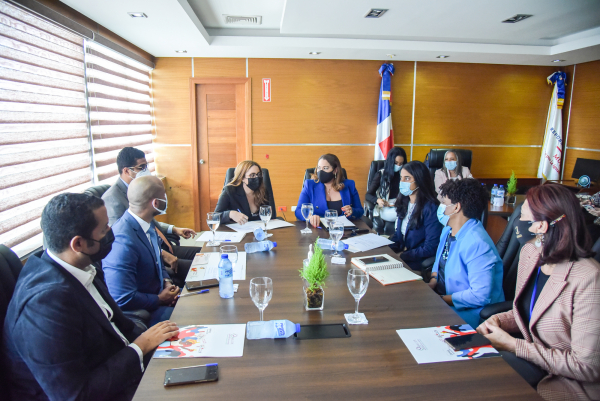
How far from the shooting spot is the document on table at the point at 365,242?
7.56 ft

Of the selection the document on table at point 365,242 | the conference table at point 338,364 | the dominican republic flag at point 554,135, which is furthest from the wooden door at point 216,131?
the dominican republic flag at point 554,135

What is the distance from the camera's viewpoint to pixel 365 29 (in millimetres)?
4109

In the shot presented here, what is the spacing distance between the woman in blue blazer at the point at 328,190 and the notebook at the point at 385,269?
1.32 m

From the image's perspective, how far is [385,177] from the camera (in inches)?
177

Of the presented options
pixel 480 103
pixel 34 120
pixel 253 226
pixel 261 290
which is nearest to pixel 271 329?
pixel 261 290

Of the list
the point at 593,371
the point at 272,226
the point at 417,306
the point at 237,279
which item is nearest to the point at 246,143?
Result: the point at 272,226

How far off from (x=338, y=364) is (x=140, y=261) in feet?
4.44

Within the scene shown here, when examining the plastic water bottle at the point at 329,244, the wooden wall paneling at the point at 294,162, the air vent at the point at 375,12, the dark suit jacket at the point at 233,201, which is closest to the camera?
the plastic water bottle at the point at 329,244

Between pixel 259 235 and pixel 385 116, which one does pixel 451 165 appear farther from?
pixel 259 235

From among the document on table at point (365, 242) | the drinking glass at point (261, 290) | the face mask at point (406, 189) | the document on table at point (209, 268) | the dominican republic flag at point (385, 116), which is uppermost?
the dominican republic flag at point (385, 116)

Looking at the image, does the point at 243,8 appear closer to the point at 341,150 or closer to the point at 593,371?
the point at 341,150

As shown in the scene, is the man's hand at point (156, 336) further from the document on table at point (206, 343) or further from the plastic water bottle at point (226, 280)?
the plastic water bottle at point (226, 280)

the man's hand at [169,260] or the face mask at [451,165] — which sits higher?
the face mask at [451,165]

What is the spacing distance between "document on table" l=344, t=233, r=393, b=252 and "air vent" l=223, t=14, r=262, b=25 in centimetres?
297
